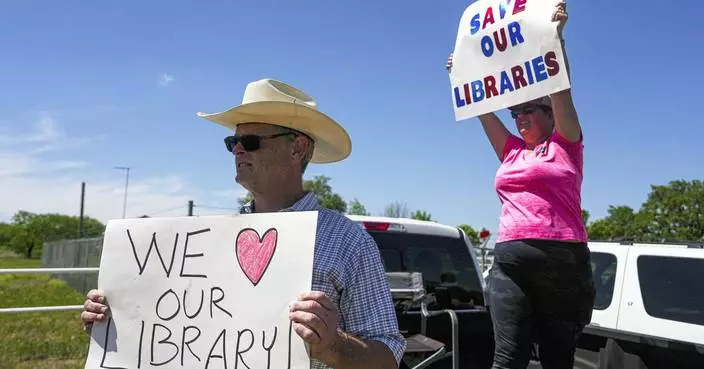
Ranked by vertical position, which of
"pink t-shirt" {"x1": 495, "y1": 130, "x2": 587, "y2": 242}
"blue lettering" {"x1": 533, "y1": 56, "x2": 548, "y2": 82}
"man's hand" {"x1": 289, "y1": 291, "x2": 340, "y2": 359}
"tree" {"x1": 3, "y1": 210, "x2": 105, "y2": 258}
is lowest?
"man's hand" {"x1": 289, "y1": 291, "x2": 340, "y2": 359}

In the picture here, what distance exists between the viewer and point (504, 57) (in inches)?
112

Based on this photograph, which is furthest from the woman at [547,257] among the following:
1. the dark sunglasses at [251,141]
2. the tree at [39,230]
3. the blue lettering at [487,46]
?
the tree at [39,230]

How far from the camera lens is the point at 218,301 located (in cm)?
180

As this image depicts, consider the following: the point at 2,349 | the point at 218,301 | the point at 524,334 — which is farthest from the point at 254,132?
the point at 2,349

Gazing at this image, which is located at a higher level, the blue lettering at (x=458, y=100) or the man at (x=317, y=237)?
the blue lettering at (x=458, y=100)

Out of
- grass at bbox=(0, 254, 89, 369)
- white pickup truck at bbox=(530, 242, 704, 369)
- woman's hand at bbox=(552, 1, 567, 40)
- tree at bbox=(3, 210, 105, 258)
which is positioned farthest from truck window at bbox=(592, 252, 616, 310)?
tree at bbox=(3, 210, 105, 258)

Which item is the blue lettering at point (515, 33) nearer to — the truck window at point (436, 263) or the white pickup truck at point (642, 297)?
the truck window at point (436, 263)

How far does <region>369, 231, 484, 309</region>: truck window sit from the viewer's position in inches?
169

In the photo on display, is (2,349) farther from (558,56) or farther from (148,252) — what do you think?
(558,56)

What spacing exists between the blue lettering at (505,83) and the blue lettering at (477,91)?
0.14 meters

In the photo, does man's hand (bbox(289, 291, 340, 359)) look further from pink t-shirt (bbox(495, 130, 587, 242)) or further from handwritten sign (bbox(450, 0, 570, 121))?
handwritten sign (bbox(450, 0, 570, 121))

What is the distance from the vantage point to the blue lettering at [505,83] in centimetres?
279

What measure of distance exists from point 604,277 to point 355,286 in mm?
4060

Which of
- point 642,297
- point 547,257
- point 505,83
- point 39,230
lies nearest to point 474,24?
point 505,83
